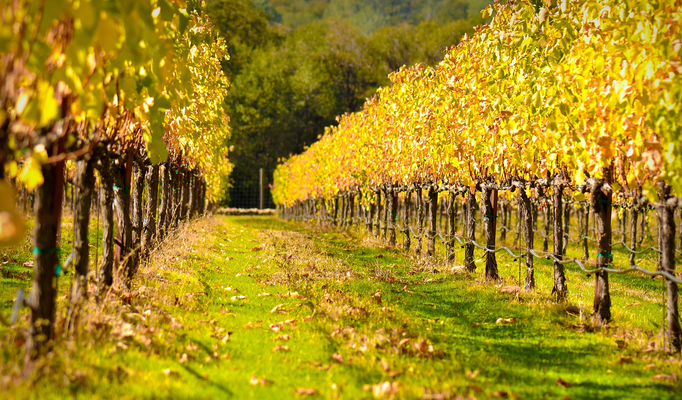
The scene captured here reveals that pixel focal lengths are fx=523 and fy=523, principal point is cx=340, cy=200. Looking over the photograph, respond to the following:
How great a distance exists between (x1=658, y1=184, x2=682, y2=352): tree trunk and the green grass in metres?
0.16

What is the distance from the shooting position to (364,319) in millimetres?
6215

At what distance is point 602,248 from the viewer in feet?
21.5

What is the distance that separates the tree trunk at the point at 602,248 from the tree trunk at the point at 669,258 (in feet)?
2.67

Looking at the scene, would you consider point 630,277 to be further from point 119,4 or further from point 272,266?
point 119,4

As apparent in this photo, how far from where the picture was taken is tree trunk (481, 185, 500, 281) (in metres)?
9.53

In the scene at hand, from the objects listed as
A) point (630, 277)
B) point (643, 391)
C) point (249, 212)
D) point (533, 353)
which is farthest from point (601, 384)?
point (249, 212)

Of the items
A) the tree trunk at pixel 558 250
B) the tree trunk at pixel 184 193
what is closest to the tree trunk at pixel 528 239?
the tree trunk at pixel 558 250

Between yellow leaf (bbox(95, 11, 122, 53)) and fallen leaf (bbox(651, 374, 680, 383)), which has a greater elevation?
yellow leaf (bbox(95, 11, 122, 53))

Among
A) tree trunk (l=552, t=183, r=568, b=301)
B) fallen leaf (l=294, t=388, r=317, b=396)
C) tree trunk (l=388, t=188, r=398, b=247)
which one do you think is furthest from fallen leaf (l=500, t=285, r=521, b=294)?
tree trunk (l=388, t=188, r=398, b=247)

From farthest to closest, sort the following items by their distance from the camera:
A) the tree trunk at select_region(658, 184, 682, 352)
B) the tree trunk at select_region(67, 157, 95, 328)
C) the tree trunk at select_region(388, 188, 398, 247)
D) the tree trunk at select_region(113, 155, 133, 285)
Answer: the tree trunk at select_region(388, 188, 398, 247)
the tree trunk at select_region(113, 155, 133, 285)
the tree trunk at select_region(658, 184, 682, 352)
the tree trunk at select_region(67, 157, 95, 328)

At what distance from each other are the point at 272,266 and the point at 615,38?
7270 mm

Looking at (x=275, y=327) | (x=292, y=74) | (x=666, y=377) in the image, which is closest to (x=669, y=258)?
(x=666, y=377)

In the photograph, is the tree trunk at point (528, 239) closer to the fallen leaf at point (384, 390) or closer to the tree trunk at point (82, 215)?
the fallen leaf at point (384, 390)

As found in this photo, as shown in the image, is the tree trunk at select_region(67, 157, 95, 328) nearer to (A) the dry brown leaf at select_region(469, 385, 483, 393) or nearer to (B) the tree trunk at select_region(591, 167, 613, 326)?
(A) the dry brown leaf at select_region(469, 385, 483, 393)
